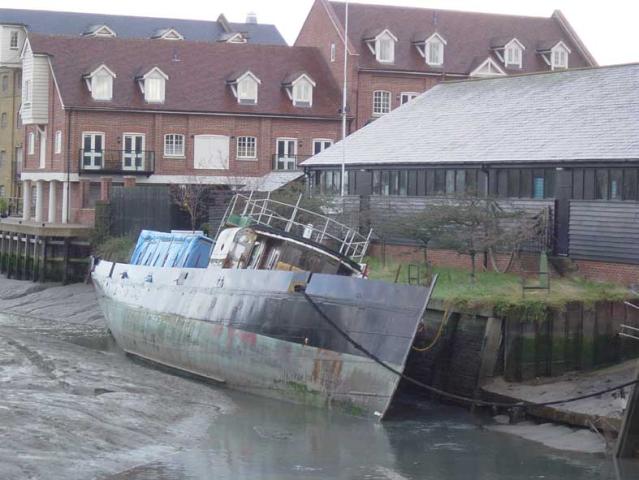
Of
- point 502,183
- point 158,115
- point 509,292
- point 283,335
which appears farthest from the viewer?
point 158,115

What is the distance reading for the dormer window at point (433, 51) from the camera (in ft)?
220

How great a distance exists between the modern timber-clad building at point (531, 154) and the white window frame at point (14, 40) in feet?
130

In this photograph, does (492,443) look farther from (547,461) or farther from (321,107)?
(321,107)

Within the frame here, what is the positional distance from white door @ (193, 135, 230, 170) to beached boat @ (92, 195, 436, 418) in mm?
26380

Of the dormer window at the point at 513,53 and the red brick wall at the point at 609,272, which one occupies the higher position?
the dormer window at the point at 513,53

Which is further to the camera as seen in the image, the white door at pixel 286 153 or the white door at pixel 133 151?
the white door at pixel 286 153

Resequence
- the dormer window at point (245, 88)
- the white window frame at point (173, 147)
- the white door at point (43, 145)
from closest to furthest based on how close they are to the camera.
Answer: the white window frame at point (173, 147), the dormer window at point (245, 88), the white door at point (43, 145)

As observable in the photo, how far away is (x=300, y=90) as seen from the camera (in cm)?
6412

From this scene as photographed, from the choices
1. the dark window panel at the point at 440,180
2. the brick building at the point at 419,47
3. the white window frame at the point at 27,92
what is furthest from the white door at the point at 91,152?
the dark window panel at the point at 440,180

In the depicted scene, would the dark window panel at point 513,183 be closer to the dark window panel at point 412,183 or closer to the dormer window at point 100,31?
the dark window panel at point 412,183

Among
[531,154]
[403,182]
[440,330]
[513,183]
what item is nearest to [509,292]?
[440,330]

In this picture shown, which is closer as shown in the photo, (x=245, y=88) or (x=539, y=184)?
(x=539, y=184)

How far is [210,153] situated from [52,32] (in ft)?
93.1

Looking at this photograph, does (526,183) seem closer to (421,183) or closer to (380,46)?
(421,183)
